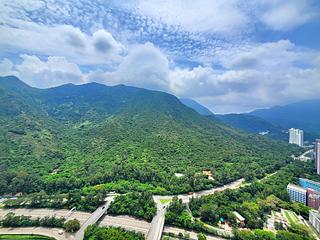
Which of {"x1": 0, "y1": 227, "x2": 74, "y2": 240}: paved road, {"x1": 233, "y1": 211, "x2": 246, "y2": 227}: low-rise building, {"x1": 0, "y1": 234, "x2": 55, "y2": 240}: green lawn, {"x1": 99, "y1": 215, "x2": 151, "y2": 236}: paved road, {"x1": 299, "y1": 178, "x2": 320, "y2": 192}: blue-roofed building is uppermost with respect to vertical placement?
{"x1": 299, "y1": 178, "x2": 320, "y2": 192}: blue-roofed building

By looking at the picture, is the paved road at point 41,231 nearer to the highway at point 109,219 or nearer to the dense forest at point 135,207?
the highway at point 109,219

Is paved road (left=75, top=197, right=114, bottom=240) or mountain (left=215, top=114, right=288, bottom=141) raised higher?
mountain (left=215, top=114, right=288, bottom=141)

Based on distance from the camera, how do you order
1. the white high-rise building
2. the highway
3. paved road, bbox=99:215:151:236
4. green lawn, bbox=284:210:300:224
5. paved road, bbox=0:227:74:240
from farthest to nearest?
the white high-rise building
green lawn, bbox=284:210:300:224
paved road, bbox=99:215:151:236
paved road, bbox=0:227:74:240
the highway

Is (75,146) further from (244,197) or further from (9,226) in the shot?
(244,197)

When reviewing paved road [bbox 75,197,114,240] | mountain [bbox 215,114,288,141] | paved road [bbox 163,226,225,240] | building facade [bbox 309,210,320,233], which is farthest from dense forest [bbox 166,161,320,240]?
mountain [bbox 215,114,288,141]

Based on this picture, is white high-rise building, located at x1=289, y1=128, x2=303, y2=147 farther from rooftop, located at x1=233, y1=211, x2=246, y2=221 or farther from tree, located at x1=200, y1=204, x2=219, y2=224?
tree, located at x1=200, y1=204, x2=219, y2=224

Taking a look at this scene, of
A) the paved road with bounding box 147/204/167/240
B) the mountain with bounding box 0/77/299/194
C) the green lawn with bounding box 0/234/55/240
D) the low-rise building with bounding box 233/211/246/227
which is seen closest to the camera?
the paved road with bounding box 147/204/167/240
